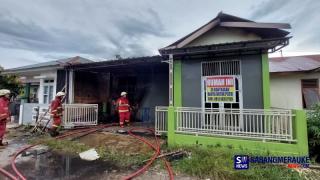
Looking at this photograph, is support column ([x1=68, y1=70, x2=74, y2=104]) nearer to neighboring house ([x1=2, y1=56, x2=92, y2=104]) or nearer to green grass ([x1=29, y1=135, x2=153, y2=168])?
neighboring house ([x1=2, y1=56, x2=92, y2=104])

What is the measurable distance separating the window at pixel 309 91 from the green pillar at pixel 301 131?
5.40m

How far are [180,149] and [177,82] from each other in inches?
108

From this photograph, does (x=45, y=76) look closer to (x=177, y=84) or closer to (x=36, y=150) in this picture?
(x=36, y=150)

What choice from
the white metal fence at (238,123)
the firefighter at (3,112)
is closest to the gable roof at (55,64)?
the firefighter at (3,112)

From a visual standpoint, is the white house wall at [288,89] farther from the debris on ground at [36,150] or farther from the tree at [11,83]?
the tree at [11,83]

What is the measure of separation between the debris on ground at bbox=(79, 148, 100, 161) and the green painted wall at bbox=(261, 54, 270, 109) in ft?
19.0

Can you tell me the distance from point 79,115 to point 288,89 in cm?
1101

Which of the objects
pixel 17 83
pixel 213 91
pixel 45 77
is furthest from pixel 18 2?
pixel 213 91

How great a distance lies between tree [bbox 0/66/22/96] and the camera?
13.7m

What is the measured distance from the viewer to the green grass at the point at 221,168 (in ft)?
13.3

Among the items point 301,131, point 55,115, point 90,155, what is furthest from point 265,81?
point 55,115

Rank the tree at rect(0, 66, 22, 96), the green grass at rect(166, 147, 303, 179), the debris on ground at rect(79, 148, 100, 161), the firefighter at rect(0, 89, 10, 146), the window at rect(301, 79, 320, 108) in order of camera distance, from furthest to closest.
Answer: the tree at rect(0, 66, 22, 96) < the window at rect(301, 79, 320, 108) < the firefighter at rect(0, 89, 10, 146) < the debris on ground at rect(79, 148, 100, 161) < the green grass at rect(166, 147, 303, 179)

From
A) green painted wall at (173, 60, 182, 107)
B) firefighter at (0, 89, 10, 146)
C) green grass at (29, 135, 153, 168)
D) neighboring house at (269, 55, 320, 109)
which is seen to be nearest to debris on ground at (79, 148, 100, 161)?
green grass at (29, 135, 153, 168)

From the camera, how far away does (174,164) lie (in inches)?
187
